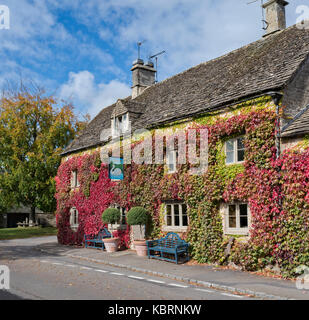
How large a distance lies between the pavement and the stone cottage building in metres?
0.99

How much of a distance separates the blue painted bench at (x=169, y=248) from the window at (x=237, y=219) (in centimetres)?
205

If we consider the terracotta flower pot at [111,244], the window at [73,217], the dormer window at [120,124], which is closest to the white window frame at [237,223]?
the terracotta flower pot at [111,244]

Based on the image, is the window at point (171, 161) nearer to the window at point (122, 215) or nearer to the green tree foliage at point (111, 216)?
the green tree foliage at point (111, 216)

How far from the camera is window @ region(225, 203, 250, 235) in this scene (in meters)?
12.6

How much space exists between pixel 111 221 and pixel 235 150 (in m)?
7.96

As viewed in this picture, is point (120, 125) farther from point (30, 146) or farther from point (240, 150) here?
point (30, 146)

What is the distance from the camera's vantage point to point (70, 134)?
35.5 meters

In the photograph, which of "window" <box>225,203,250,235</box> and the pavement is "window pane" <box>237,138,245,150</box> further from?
the pavement

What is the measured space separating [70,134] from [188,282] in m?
27.6

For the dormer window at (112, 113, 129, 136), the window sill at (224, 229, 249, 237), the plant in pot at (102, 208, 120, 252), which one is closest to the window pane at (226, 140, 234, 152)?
the window sill at (224, 229, 249, 237)

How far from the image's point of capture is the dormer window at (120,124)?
19.6 meters

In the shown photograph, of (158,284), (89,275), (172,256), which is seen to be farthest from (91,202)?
(158,284)

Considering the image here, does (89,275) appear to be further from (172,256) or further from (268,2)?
(268,2)

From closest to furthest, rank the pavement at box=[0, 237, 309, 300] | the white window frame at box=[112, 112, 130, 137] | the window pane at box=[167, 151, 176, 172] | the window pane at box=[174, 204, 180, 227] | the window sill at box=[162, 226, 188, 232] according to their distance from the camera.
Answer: the pavement at box=[0, 237, 309, 300], the window sill at box=[162, 226, 188, 232], the window pane at box=[174, 204, 180, 227], the window pane at box=[167, 151, 176, 172], the white window frame at box=[112, 112, 130, 137]
